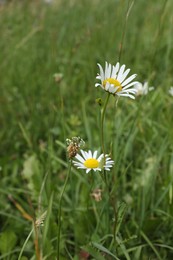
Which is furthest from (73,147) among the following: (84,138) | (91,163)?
(84,138)

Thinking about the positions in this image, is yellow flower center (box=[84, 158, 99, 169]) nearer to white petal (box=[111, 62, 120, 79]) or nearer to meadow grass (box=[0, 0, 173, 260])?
meadow grass (box=[0, 0, 173, 260])

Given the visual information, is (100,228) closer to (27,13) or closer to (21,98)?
(21,98)

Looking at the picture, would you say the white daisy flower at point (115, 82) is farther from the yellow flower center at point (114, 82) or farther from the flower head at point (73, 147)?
the flower head at point (73, 147)

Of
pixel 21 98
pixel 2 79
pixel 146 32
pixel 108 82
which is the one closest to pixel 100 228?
pixel 108 82

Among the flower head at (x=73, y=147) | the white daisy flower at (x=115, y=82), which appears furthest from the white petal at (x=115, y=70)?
the flower head at (x=73, y=147)

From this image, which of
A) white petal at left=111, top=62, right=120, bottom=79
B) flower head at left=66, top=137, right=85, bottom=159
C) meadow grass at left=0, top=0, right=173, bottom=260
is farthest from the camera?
meadow grass at left=0, top=0, right=173, bottom=260

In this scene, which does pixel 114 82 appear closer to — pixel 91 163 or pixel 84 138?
pixel 91 163

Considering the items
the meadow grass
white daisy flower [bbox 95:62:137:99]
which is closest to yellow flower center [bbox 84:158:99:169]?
the meadow grass
